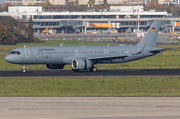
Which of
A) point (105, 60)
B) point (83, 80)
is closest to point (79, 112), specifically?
point (83, 80)

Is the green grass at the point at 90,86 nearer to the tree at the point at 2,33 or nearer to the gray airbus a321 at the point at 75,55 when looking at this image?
the gray airbus a321 at the point at 75,55

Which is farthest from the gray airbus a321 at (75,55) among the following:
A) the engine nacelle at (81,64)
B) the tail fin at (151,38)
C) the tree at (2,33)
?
the tree at (2,33)

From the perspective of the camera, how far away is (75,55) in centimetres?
5150

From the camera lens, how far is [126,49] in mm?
54250

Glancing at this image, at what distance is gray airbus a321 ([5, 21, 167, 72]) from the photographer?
49.5 meters

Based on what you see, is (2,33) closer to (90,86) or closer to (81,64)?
(81,64)

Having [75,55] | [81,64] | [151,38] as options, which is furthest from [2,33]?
[81,64]

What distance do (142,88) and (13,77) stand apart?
16540 millimetres

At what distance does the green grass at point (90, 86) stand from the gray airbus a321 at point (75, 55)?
24.7 feet

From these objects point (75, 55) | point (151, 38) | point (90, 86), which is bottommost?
point (90, 86)

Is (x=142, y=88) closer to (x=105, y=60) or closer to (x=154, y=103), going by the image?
(x=154, y=103)

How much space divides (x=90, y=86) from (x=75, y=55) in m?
15.0

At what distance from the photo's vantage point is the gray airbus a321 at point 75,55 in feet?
163

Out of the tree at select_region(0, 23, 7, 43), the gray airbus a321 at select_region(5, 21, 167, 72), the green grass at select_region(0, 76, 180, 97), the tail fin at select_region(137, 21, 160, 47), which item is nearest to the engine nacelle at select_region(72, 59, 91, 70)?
the gray airbus a321 at select_region(5, 21, 167, 72)
